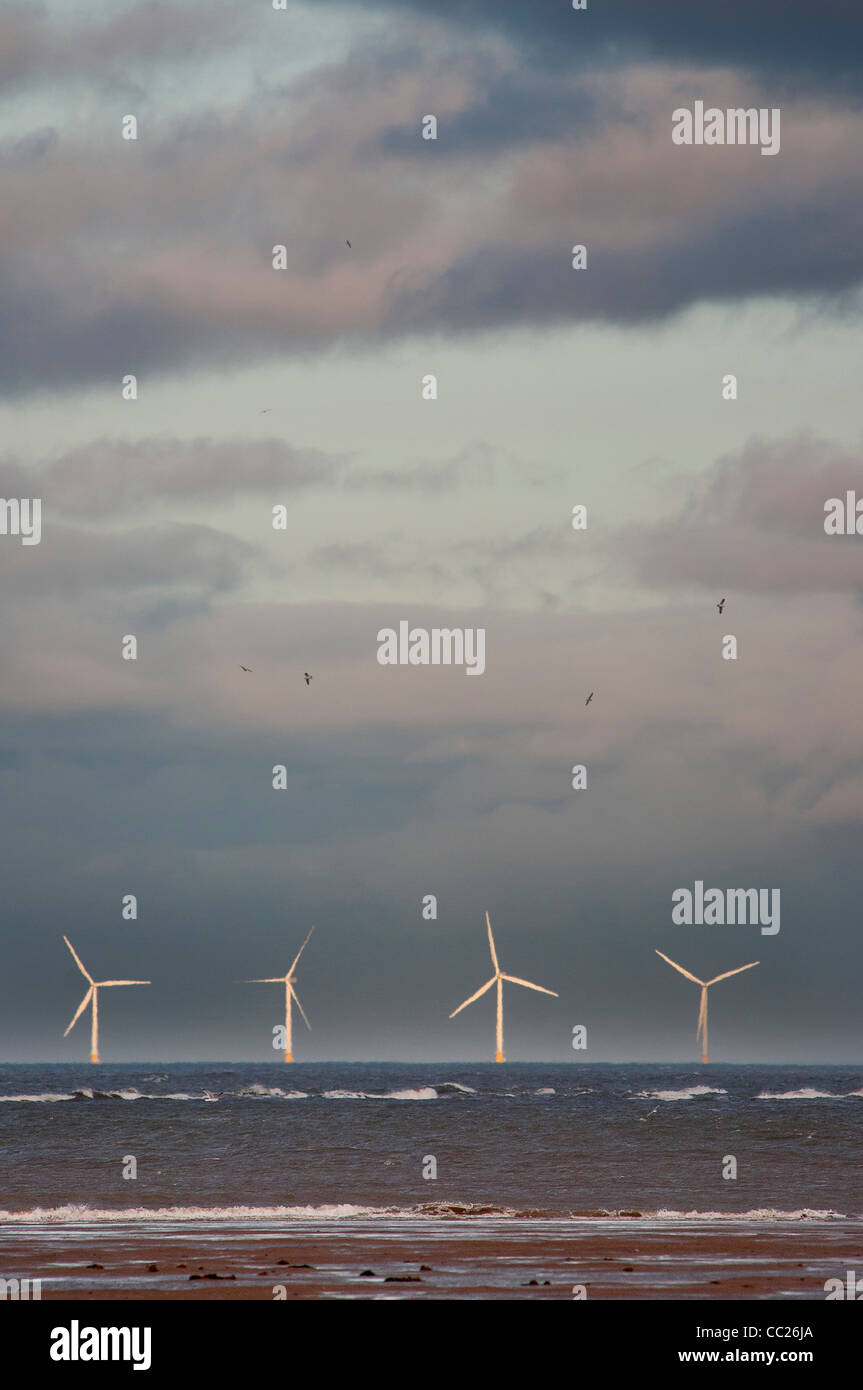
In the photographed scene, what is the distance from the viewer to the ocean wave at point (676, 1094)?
16150 cm

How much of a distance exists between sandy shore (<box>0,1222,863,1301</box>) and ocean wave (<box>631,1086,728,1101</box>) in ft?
370

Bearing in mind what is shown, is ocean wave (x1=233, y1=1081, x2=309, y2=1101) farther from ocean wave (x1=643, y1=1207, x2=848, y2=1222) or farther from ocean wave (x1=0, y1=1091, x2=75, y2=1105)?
ocean wave (x1=643, y1=1207, x2=848, y2=1222)

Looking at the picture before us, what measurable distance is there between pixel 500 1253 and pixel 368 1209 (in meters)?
17.3

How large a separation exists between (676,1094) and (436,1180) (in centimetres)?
10972

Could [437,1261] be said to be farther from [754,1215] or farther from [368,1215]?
[754,1215]

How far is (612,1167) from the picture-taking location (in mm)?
75688

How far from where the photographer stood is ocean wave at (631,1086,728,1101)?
162m

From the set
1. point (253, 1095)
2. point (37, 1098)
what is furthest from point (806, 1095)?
point (37, 1098)

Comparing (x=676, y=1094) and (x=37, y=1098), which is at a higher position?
(x=37, y=1098)

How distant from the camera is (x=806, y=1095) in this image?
174 m

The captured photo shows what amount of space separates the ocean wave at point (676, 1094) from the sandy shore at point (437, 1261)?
113m

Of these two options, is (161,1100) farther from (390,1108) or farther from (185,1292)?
(185,1292)
